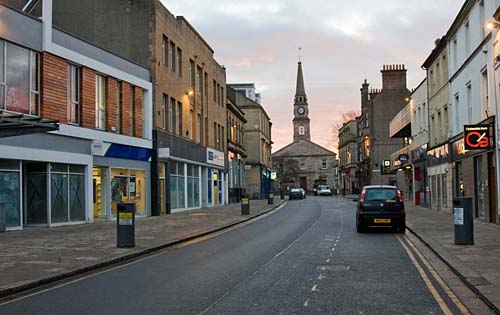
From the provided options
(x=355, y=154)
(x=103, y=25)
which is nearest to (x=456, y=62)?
(x=103, y=25)

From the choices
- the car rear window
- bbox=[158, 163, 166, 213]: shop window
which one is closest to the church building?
bbox=[158, 163, 166, 213]: shop window

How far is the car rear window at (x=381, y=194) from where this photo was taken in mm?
20539

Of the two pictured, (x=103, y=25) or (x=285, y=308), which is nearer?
(x=285, y=308)

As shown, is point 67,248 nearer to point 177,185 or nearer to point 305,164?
point 177,185

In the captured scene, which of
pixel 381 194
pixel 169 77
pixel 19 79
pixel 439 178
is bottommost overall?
pixel 381 194

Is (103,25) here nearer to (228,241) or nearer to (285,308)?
(228,241)

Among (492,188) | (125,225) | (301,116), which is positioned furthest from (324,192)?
(125,225)

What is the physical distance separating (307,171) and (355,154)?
35.6m

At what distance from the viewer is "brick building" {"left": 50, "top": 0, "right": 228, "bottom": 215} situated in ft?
106

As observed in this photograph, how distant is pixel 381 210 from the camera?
801 inches

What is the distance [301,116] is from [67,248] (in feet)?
447

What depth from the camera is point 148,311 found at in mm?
8016

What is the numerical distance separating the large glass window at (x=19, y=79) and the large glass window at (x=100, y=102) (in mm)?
4625

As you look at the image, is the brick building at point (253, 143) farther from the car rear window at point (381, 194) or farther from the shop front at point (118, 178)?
the car rear window at point (381, 194)
